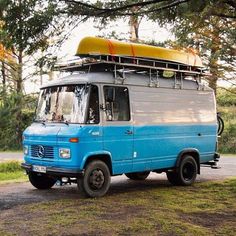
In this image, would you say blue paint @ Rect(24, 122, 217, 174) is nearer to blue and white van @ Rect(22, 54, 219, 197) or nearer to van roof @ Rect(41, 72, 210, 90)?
blue and white van @ Rect(22, 54, 219, 197)

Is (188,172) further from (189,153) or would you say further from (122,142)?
(122,142)

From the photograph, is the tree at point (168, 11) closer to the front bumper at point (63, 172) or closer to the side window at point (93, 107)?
the side window at point (93, 107)

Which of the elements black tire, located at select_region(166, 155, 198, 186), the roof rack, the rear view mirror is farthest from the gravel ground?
the roof rack

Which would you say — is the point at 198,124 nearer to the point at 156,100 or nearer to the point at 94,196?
the point at 156,100

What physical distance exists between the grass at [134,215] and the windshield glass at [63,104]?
1.74 meters

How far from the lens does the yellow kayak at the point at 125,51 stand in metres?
9.46

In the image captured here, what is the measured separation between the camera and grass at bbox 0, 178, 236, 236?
652 cm

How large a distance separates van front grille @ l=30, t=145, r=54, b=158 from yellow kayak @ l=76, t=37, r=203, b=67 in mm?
2140

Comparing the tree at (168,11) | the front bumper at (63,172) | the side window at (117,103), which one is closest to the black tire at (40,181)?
the front bumper at (63,172)

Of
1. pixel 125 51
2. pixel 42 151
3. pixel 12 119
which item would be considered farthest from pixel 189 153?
pixel 12 119

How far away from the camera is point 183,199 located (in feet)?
30.2

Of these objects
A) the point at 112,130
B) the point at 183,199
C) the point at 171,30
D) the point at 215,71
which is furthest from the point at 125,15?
the point at 215,71

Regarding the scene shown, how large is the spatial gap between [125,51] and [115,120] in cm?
159

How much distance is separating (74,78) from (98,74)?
1.80 feet
